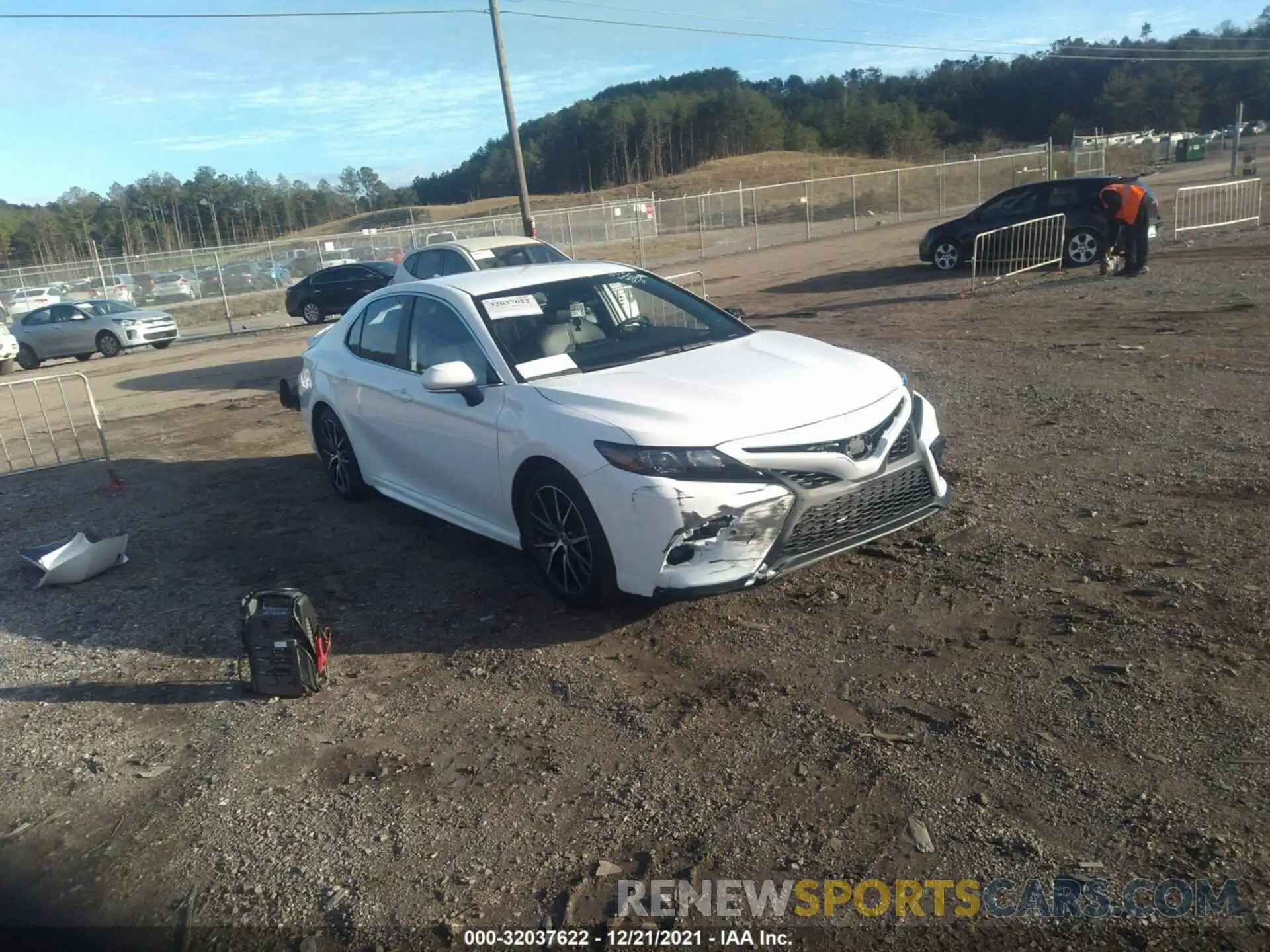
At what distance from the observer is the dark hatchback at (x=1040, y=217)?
18.0 meters

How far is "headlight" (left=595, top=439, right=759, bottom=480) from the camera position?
4531 millimetres

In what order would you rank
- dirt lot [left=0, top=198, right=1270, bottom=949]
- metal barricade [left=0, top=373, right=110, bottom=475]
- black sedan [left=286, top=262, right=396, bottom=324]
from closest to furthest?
dirt lot [left=0, top=198, right=1270, bottom=949] < metal barricade [left=0, top=373, right=110, bottom=475] < black sedan [left=286, top=262, right=396, bottom=324]

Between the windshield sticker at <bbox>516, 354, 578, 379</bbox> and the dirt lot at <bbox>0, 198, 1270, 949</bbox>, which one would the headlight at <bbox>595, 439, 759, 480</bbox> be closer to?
the dirt lot at <bbox>0, 198, 1270, 949</bbox>

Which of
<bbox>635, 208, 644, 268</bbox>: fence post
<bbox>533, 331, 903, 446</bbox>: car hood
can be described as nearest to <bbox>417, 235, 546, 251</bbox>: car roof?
<bbox>533, 331, 903, 446</bbox>: car hood

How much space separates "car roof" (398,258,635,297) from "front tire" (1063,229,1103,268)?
1398 cm

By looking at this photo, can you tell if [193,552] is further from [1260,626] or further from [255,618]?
[1260,626]

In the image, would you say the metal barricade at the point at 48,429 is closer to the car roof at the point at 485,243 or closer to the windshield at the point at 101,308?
the car roof at the point at 485,243

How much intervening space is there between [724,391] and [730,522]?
0.74 meters

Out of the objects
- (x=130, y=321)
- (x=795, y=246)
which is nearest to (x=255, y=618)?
(x=130, y=321)

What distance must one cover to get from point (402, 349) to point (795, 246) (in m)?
31.4

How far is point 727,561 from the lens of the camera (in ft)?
15.0

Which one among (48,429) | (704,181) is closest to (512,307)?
(48,429)

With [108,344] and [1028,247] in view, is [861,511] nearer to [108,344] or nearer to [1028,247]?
[1028,247]

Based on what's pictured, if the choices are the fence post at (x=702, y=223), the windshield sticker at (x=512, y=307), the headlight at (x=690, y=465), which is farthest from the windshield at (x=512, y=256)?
the fence post at (x=702, y=223)
